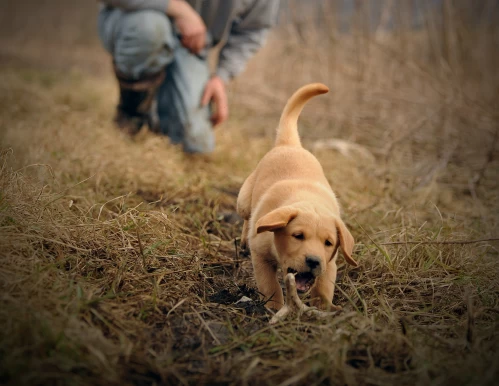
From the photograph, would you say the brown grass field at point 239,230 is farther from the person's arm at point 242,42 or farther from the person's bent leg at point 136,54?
the person's arm at point 242,42

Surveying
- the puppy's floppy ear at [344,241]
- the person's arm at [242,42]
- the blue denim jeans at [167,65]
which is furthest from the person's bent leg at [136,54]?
the puppy's floppy ear at [344,241]

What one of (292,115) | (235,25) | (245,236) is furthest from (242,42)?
(245,236)

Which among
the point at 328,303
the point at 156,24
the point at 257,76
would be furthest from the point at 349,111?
the point at 328,303

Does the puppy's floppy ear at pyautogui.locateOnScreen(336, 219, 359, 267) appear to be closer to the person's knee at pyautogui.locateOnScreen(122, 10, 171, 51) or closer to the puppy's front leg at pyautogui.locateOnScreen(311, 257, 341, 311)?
the puppy's front leg at pyautogui.locateOnScreen(311, 257, 341, 311)

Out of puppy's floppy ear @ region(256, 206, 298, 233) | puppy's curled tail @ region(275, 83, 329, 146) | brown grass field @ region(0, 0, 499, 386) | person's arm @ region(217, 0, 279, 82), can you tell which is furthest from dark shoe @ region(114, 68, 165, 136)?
puppy's floppy ear @ region(256, 206, 298, 233)

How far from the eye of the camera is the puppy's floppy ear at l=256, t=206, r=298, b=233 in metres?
1.61

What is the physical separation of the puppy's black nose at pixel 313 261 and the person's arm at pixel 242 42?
2.71 meters

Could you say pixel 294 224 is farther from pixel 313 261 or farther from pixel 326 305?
pixel 326 305

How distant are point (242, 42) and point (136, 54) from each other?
991 millimetres

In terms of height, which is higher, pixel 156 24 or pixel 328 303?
pixel 156 24

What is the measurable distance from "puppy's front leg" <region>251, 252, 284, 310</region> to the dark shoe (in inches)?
84.4

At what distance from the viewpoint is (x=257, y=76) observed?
5672mm

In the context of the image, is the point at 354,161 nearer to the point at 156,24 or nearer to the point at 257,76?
the point at 156,24

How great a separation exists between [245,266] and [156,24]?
6.60ft
